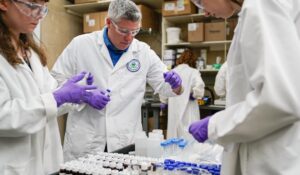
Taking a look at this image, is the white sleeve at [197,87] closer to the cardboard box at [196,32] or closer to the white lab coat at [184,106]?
the white lab coat at [184,106]

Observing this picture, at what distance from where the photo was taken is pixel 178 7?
3.72 m

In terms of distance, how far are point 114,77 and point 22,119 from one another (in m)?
0.84

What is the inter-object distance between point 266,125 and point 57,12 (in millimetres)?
3879

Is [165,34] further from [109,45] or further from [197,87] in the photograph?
[109,45]

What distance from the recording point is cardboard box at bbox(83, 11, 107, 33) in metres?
4.02

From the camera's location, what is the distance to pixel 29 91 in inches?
45.3

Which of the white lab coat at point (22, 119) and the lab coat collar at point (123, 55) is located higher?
the lab coat collar at point (123, 55)

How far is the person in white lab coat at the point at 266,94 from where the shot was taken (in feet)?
2.24

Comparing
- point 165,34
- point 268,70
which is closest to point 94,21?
point 165,34

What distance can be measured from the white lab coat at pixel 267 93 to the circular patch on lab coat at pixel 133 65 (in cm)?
111

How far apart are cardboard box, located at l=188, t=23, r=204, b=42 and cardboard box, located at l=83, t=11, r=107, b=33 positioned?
4.04 feet

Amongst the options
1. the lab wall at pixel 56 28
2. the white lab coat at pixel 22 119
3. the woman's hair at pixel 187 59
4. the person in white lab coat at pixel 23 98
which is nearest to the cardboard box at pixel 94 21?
the lab wall at pixel 56 28

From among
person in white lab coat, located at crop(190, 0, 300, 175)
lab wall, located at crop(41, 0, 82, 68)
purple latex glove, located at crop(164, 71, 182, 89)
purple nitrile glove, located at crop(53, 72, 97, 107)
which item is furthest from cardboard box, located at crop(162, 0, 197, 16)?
person in white lab coat, located at crop(190, 0, 300, 175)

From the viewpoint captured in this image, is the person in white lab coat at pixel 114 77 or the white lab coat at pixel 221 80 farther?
the white lab coat at pixel 221 80
